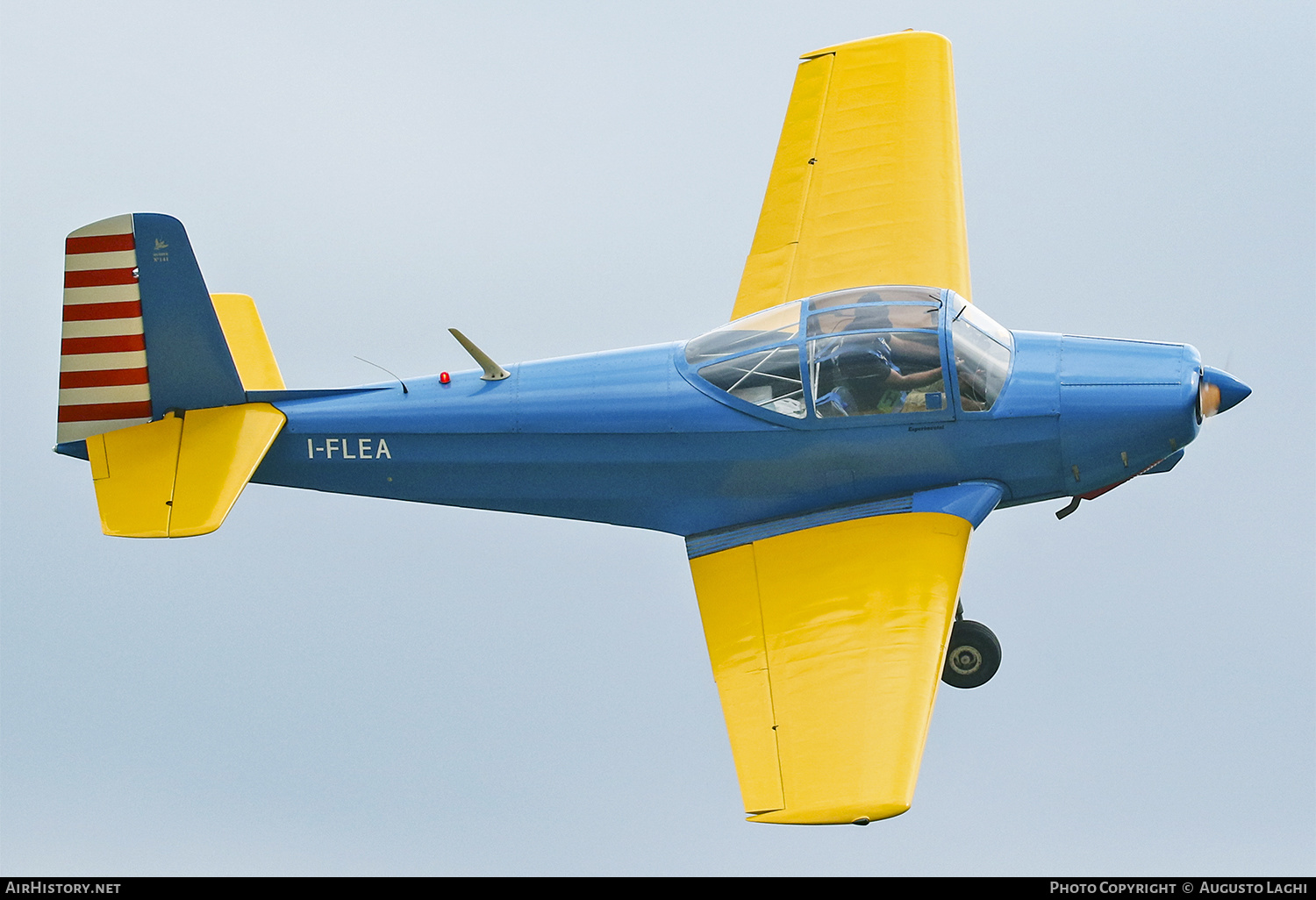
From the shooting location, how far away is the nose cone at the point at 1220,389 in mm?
12570

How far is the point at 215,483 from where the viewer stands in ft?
41.2

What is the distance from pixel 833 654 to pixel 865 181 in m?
4.74

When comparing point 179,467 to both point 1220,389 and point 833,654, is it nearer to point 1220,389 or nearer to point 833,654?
point 833,654

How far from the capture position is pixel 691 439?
1280 centimetres

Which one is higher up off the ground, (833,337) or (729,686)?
(833,337)

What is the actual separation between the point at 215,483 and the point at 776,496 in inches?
166

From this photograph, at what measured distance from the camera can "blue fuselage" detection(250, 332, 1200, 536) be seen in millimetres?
12461

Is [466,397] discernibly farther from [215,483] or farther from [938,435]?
[938,435]

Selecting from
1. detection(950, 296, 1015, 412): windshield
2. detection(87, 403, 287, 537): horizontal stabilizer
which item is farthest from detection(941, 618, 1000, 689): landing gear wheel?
detection(87, 403, 287, 537): horizontal stabilizer

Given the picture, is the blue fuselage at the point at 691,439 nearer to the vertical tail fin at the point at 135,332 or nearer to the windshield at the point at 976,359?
the windshield at the point at 976,359

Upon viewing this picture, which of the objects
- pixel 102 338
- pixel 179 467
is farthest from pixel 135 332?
pixel 179 467

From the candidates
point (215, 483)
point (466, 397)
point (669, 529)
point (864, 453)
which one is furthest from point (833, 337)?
point (215, 483)

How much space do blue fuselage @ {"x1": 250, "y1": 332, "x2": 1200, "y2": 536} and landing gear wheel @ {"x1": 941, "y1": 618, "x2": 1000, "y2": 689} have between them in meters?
1.03

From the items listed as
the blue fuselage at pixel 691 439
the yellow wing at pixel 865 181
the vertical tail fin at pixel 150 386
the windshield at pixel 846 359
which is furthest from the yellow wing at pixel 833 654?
the vertical tail fin at pixel 150 386
